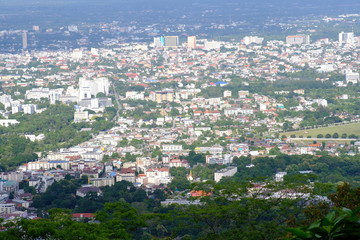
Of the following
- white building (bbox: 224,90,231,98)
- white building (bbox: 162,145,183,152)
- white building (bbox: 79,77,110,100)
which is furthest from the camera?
white building (bbox: 79,77,110,100)

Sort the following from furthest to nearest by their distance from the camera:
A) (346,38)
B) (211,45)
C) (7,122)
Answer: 1. (346,38)
2. (211,45)
3. (7,122)

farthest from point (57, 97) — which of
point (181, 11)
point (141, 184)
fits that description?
point (181, 11)

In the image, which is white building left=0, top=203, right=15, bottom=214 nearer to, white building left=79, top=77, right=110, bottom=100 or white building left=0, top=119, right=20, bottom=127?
white building left=0, top=119, right=20, bottom=127

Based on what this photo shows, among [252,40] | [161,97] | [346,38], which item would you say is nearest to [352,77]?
[161,97]

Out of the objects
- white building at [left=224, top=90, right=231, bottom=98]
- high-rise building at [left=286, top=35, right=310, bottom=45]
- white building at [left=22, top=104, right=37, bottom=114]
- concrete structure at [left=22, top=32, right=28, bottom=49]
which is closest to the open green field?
white building at [left=224, top=90, right=231, bottom=98]

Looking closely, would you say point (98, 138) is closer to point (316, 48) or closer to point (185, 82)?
point (185, 82)

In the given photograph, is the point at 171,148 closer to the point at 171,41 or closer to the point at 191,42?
the point at 191,42
